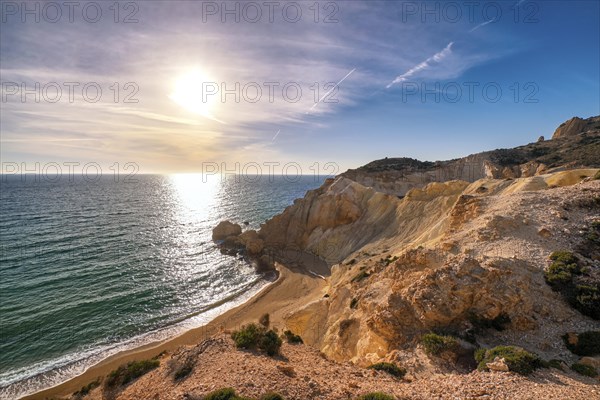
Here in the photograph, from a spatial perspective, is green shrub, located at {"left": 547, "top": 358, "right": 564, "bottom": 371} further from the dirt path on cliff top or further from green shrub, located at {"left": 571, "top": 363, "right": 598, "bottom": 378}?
the dirt path on cliff top

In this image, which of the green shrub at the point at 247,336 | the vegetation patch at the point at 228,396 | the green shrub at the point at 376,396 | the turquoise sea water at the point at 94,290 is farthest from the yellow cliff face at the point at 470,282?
the turquoise sea water at the point at 94,290

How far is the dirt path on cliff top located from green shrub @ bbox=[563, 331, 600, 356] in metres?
17.5

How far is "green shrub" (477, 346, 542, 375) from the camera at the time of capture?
1024 centimetres

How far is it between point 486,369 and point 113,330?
31.1 meters

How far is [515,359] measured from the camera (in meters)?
10.5

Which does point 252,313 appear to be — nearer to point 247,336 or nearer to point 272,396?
point 247,336

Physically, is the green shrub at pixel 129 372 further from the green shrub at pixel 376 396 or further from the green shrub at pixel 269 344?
the green shrub at pixel 376 396

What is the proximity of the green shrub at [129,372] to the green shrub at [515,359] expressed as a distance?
52.8 feet

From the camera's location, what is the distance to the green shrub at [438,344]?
488 inches

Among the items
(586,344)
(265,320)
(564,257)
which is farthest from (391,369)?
(265,320)

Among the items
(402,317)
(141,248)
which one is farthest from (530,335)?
(141,248)

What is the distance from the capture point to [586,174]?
29922mm

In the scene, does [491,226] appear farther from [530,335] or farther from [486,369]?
[486,369]

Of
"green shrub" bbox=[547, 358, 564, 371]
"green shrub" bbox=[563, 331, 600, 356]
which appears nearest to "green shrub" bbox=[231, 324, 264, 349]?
"green shrub" bbox=[547, 358, 564, 371]
